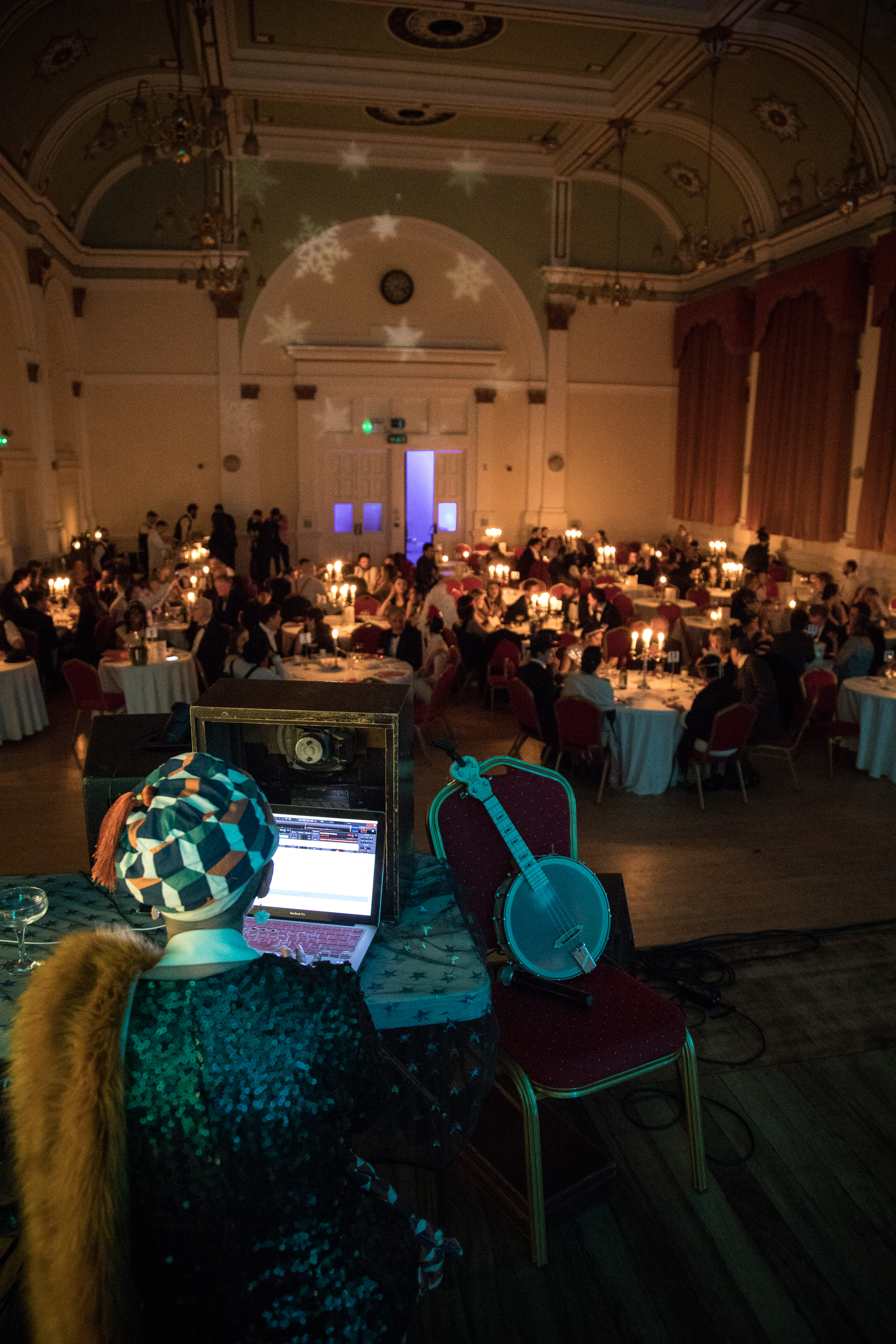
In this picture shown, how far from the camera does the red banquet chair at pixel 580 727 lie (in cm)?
591

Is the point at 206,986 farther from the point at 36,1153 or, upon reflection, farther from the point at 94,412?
the point at 94,412

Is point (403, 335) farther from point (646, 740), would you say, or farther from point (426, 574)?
point (646, 740)

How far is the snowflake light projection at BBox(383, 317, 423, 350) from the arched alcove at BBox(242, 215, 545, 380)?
0.01 metres

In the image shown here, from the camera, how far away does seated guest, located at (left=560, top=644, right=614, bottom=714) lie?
6.11m

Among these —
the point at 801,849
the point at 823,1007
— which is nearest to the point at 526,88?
Result: the point at 801,849

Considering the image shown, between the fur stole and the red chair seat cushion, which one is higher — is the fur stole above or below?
above

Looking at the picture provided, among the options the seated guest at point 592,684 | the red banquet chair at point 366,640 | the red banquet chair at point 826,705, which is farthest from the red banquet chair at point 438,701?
the red banquet chair at point 826,705

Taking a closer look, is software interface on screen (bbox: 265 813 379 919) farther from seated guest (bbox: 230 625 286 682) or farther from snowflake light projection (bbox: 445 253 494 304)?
snowflake light projection (bbox: 445 253 494 304)

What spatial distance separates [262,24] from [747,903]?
10438 millimetres

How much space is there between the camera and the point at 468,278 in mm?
15555

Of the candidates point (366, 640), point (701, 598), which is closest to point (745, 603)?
point (701, 598)

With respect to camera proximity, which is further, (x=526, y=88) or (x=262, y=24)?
(x=526, y=88)

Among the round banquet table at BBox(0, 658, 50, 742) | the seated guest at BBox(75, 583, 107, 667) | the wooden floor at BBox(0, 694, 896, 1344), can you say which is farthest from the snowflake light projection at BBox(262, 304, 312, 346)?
the wooden floor at BBox(0, 694, 896, 1344)

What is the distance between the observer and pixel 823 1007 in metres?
3.66
